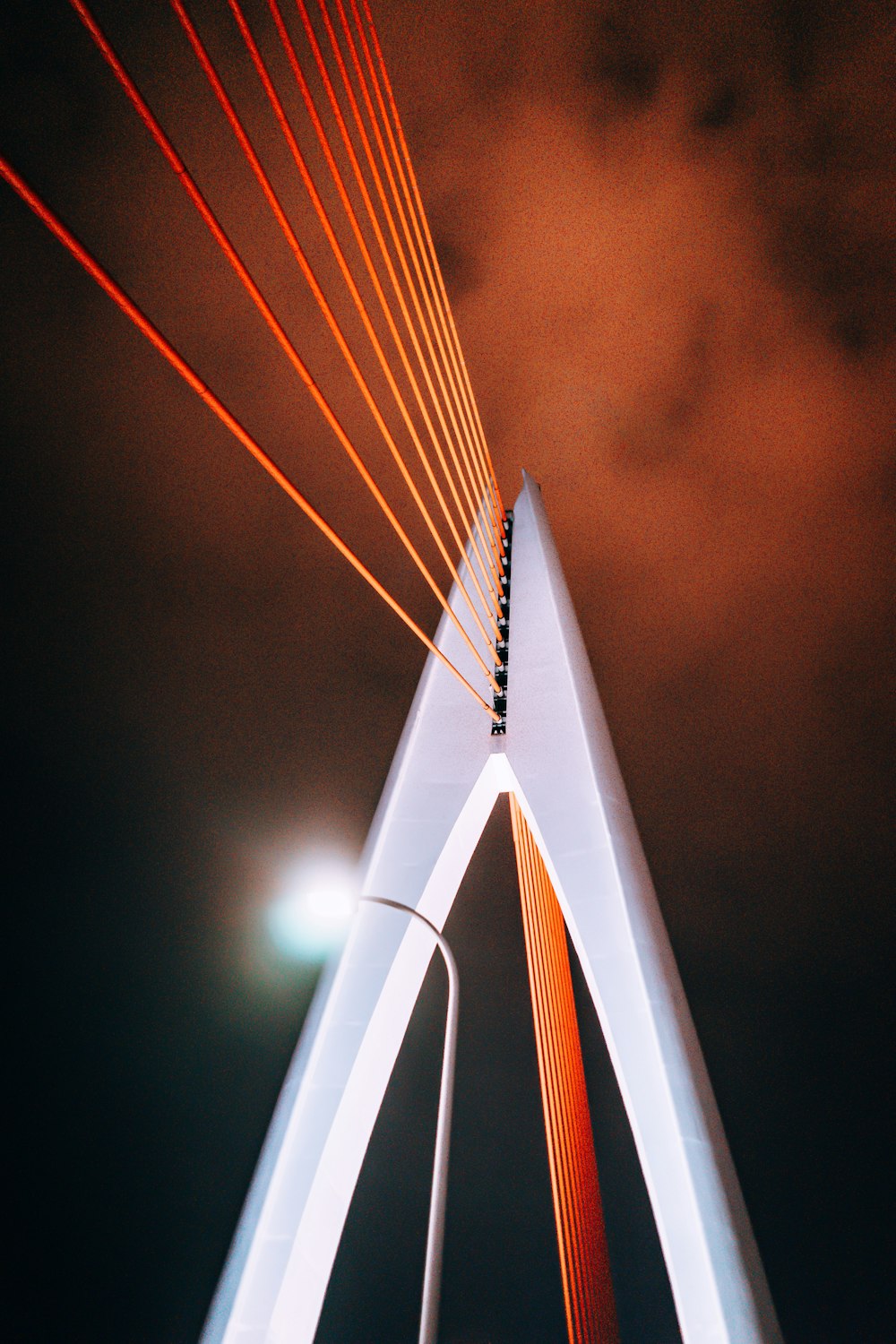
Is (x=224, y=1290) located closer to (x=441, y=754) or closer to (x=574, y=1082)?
(x=441, y=754)

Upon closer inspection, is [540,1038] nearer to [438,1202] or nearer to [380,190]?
[438,1202]

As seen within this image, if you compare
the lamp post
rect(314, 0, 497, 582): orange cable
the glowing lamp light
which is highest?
rect(314, 0, 497, 582): orange cable

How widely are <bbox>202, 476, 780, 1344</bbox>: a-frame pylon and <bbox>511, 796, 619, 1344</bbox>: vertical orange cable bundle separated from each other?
54cm

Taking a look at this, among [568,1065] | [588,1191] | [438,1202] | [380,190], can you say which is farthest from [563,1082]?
[380,190]

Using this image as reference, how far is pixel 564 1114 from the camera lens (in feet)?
19.0

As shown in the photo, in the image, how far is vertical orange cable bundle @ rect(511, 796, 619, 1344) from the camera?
528 centimetres

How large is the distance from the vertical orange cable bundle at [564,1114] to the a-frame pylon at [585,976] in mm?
536

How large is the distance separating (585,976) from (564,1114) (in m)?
2.32

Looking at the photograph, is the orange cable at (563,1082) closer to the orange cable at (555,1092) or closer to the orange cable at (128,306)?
the orange cable at (555,1092)

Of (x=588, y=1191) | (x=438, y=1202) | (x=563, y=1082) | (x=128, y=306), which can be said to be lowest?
(x=438, y=1202)

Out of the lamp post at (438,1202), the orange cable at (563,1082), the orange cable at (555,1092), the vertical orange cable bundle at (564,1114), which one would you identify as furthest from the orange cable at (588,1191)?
the lamp post at (438,1202)

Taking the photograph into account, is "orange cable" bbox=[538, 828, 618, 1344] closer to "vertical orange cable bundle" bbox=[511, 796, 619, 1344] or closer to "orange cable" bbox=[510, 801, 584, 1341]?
"vertical orange cable bundle" bbox=[511, 796, 619, 1344]

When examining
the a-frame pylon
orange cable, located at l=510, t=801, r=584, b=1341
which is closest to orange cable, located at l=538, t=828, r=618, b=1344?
orange cable, located at l=510, t=801, r=584, b=1341

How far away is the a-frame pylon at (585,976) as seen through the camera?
355 centimetres
